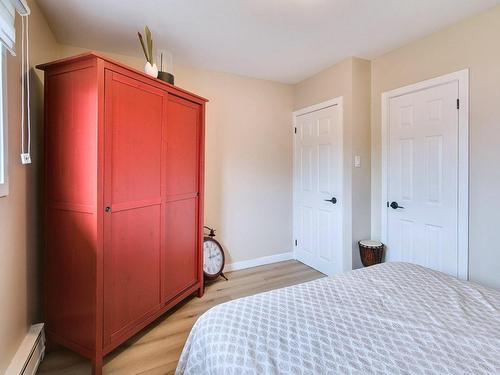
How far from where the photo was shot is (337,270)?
289cm

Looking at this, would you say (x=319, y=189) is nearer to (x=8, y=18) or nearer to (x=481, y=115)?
(x=481, y=115)

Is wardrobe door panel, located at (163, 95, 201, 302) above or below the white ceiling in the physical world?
below

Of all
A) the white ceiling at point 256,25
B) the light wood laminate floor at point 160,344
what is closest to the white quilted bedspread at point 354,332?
the light wood laminate floor at point 160,344

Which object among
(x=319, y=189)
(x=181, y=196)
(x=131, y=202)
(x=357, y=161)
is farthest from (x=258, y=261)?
(x=131, y=202)

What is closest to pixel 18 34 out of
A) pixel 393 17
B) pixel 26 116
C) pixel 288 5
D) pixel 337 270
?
pixel 26 116

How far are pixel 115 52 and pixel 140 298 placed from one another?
7.49ft

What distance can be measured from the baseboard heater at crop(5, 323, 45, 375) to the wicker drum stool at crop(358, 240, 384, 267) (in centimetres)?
267

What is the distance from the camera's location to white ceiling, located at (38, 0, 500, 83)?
1860 mm

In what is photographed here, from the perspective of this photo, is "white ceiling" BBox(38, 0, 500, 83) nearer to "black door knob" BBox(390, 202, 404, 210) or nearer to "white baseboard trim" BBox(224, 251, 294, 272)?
"black door knob" BBox(390, 202, 404, 210)

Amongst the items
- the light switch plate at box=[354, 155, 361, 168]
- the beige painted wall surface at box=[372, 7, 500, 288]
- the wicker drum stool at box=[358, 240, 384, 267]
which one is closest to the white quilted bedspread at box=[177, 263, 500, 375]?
the beige painted wall surface at box=[372, 7, 500, 288]

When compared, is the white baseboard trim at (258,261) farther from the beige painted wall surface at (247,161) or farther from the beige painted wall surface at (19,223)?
the beige painted wall surface at (19,223)

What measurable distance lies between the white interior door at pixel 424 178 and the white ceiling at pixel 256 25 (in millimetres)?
576

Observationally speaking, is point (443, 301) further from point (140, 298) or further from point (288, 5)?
point (288, 5)

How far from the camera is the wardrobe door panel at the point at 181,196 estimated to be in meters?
2.10
